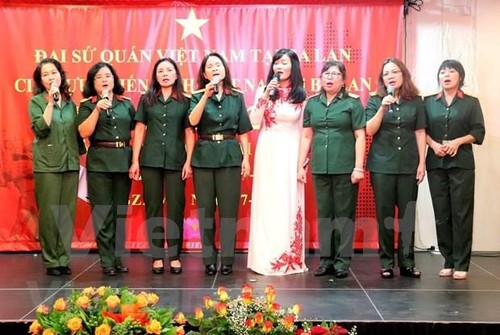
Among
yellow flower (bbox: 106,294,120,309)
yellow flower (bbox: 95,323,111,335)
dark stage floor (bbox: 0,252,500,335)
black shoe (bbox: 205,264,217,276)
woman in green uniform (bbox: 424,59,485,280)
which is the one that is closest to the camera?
yellow flower (bbox: 95,323,111,335)

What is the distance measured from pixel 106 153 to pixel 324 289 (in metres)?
1.70

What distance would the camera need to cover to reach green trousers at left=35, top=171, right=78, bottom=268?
4336mm

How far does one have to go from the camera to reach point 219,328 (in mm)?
2016

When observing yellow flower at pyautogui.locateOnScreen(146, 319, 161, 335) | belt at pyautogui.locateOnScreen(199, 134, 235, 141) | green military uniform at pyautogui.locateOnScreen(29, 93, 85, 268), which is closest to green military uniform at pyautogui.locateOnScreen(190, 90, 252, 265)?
belt at pyautogui.locateOnScreen(199, 134, 235, 141)

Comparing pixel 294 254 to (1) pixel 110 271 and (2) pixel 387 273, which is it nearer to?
(2) pixel 387 273

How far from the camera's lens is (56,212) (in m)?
4.39

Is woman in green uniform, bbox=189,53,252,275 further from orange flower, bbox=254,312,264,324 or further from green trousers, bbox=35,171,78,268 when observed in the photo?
orange flower, bbox=254,312,264,324

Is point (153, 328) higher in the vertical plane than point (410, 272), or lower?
higher

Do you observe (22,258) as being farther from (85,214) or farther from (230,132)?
(230,132)

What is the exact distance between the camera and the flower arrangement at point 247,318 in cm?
197

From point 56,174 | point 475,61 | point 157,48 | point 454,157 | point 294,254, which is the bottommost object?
point 294,254

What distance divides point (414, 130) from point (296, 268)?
1.25m

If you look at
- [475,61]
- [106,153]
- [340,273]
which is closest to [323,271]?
[340,273]

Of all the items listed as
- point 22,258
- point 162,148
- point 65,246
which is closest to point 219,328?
point 162,148
